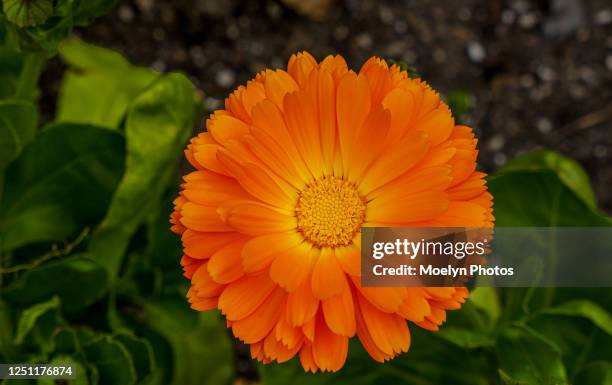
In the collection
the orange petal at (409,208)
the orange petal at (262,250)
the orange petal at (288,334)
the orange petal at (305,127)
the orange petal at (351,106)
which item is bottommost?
the orange petal at (288,334)

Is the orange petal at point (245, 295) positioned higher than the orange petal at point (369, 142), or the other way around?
the orange petal at point (369, 142)

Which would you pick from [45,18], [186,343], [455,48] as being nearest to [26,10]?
[45,18]

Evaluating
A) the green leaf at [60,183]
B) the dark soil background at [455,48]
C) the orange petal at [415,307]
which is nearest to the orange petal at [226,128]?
the orange petal at [415,307]

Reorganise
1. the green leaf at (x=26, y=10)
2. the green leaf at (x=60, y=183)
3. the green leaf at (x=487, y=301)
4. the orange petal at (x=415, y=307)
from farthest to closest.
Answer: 1. the green leaf at (x=487, y=301)
2. the green leaf at (x=60, y=183)
3. the green leaf at (x=26, y=10)
4. the orange petal at (x=415, y=307)

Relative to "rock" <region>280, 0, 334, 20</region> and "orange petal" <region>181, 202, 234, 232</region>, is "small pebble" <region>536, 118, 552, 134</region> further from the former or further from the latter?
"orange petal" <region>181, 202, 234, 232</region>

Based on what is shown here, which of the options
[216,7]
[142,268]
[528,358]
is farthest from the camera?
[216,7]

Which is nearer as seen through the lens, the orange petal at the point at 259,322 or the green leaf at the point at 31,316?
the orange petal at the point at 259,322

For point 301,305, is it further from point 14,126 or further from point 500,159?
point 500,159

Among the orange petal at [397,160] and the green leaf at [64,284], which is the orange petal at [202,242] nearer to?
the orange petal at [397,160]
